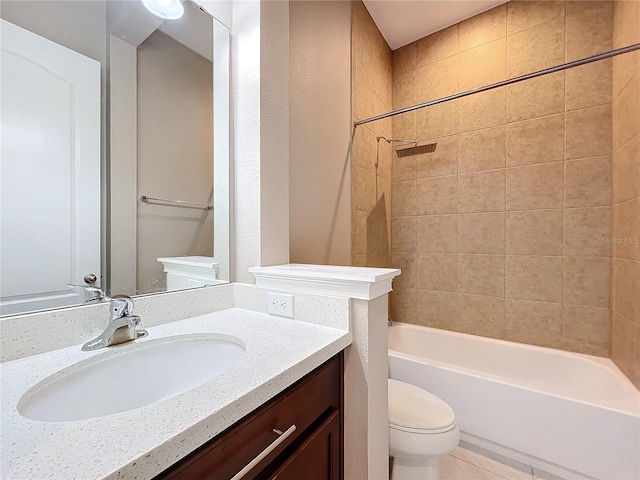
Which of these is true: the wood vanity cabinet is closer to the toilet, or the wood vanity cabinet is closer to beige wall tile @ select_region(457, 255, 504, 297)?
the toilet

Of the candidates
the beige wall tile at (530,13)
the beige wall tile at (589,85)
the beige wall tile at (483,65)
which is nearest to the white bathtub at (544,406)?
the beige wall tile at (589,85)

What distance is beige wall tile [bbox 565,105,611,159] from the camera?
1.75 m

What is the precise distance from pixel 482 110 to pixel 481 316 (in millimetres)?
1536

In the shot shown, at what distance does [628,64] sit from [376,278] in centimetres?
196

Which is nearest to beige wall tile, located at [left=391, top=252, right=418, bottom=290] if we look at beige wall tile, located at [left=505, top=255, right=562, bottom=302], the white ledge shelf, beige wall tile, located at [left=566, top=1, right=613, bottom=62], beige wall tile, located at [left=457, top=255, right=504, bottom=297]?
beige wall tile, located at [left=457, top=255, right=504, bottom=297]

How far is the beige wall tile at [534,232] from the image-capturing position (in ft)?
6.23

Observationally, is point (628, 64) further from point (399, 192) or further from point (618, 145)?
point (399, 192)

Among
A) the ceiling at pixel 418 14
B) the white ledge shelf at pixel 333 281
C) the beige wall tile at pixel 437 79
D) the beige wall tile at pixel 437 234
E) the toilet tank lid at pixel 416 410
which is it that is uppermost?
the ceiling at pixel 418 14

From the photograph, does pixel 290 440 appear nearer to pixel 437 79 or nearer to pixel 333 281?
pixel 333 281

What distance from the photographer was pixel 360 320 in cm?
86

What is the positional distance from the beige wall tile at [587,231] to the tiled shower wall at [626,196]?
6 cm

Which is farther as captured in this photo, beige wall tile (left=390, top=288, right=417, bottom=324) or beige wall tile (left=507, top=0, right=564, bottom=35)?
beige wall tile (left=390, top=288, right=417, bottom=324)

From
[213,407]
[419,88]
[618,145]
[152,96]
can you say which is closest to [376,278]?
[213,407]

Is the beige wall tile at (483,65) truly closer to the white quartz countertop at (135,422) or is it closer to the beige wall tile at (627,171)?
the beige wall tile at (627,171)
